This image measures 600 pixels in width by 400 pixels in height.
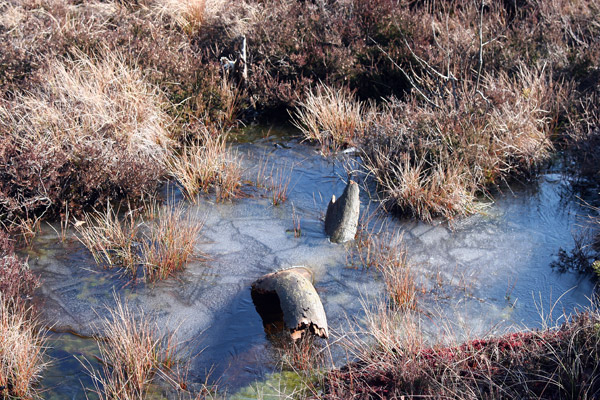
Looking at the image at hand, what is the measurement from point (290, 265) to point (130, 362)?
6.18 ft

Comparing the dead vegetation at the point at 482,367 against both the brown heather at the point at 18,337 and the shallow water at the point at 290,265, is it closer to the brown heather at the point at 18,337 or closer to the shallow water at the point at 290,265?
the shallow water at the point at 290,265

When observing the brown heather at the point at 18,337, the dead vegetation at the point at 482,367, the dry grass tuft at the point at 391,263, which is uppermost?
the dead vegetation at the point at 482,367

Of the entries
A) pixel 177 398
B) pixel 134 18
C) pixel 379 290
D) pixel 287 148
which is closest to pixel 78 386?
pixel 177 398

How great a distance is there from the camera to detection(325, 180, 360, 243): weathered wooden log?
5.80m

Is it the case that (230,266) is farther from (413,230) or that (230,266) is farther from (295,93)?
(295,93)

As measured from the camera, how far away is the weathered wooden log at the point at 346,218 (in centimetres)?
580

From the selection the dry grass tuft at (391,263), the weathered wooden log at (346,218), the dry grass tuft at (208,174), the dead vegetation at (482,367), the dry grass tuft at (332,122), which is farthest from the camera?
the dry grass tuft at (332,122)

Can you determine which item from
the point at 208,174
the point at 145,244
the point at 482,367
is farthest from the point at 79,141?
the point at 482,367

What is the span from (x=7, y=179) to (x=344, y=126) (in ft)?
13.9

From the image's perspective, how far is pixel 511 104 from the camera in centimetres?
743

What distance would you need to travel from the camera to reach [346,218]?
Answer: 582cm

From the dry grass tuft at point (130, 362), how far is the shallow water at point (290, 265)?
191 millimetres

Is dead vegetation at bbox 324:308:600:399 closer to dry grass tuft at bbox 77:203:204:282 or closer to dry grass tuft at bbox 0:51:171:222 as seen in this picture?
dry grass tuft at bbox 77:203:204:282

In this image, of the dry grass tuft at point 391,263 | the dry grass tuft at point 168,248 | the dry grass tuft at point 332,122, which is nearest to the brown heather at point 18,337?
the dry grass tuft at point 168,248
